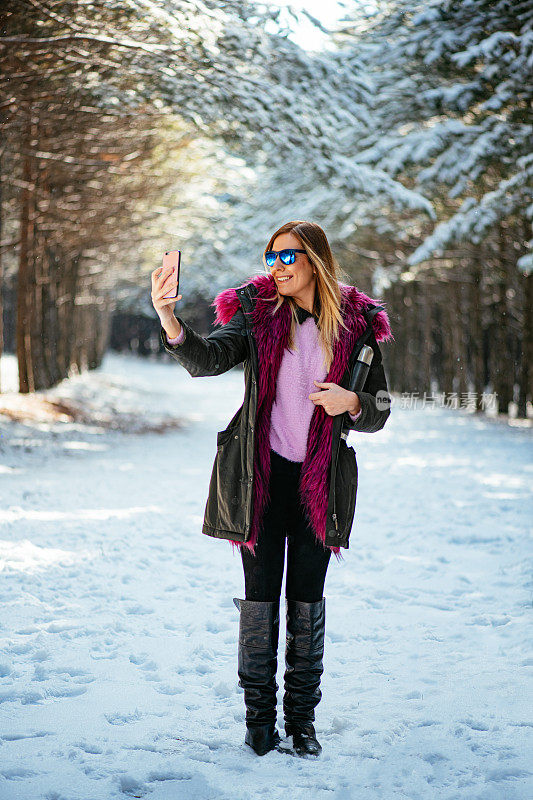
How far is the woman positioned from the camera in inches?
120

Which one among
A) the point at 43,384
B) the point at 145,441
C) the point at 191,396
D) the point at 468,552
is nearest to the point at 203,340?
the point at 468,552

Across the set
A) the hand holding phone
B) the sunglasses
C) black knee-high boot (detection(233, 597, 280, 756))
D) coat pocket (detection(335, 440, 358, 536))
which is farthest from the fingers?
black knee-high boot (detection(233, 597, 280, 756))

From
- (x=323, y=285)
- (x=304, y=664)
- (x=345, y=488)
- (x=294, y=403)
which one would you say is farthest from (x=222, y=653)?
(x=323, y=285)

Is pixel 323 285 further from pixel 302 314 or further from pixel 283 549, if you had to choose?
pixel 283 549

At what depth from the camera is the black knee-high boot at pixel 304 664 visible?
3.16 metres

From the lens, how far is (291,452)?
3115 mm

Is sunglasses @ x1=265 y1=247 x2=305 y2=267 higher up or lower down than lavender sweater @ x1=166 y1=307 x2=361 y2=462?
higher up

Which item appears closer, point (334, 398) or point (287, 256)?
point (334, 398)

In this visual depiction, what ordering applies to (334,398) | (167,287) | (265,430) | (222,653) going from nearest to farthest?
(167,287)
(334,398)
(265,430)
(222,653)

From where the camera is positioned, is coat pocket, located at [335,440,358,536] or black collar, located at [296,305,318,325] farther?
black collar, located at [296,305,318,325]

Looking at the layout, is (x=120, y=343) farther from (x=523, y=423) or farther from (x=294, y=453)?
(x=294, y=453)

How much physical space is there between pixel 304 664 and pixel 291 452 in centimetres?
87

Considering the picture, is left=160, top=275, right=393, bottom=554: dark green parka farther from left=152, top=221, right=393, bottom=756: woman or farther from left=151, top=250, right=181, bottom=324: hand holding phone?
left=151, top=250, right=181, bottom=324: hand holding phone

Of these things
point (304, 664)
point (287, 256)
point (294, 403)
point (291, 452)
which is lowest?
point (304, 664)
